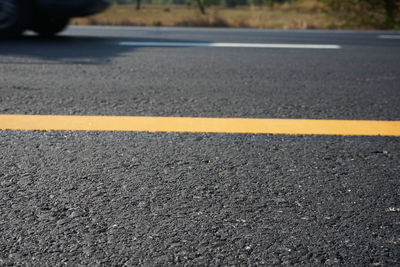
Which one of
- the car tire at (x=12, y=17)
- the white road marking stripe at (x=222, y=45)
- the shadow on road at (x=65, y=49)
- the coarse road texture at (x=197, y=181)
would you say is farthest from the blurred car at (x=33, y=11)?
the coarse road texture at (x=197, y=181)

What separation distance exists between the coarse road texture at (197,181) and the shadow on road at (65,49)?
3.01 feet

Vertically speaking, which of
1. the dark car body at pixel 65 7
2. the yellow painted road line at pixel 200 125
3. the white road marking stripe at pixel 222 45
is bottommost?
the white road marking stripe at pixel 222 45

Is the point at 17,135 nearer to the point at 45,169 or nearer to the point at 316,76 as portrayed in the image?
the point at 45,169

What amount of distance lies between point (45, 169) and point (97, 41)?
16.6 feet

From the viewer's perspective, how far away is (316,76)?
423cm

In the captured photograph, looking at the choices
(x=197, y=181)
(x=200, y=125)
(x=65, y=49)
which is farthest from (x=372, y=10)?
(x=197, y=181)

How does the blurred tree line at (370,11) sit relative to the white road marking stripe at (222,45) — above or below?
below

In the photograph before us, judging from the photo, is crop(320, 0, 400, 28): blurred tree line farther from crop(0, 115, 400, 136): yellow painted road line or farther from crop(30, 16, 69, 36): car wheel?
crop(0, 115, 400, 136): yellow painted road line

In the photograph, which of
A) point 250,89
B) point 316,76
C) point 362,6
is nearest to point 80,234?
point 250,89

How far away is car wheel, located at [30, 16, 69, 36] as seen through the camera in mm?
7113

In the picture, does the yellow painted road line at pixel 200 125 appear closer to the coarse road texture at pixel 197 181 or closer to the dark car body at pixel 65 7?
the coarse road texture at pixel 197 181

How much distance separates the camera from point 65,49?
569 cm

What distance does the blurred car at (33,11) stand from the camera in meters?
6.30

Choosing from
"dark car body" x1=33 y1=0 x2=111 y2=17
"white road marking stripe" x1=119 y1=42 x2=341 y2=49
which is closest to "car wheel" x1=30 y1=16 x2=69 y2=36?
"dark car body" x1=33 y1=0 x2=111 y2=17
